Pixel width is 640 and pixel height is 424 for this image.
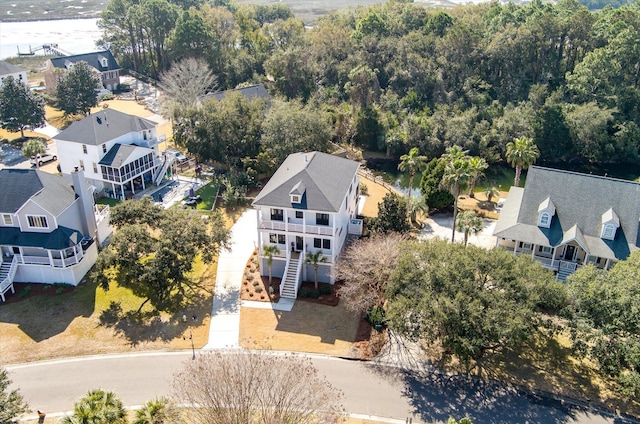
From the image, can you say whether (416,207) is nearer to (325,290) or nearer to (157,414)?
(325,290)

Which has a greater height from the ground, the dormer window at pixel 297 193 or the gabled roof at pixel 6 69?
the gabled roof at pixel 6 69

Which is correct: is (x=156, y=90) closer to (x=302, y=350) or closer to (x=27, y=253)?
(x=27, y=253)

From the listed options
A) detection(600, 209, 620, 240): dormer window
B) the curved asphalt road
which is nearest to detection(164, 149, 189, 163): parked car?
the curved asphalt road

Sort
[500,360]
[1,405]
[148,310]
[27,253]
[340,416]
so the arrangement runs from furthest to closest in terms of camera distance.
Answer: [27,253], [148,310], [500,360], [340,416], [1,405]

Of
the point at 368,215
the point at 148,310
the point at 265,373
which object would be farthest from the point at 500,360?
the point at 148,310

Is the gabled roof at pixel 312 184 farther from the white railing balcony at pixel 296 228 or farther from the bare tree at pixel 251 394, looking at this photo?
the bare tree at pixel 251 394

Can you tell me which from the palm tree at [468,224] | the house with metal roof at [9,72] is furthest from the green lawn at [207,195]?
the house with metal roof at [9,72]
